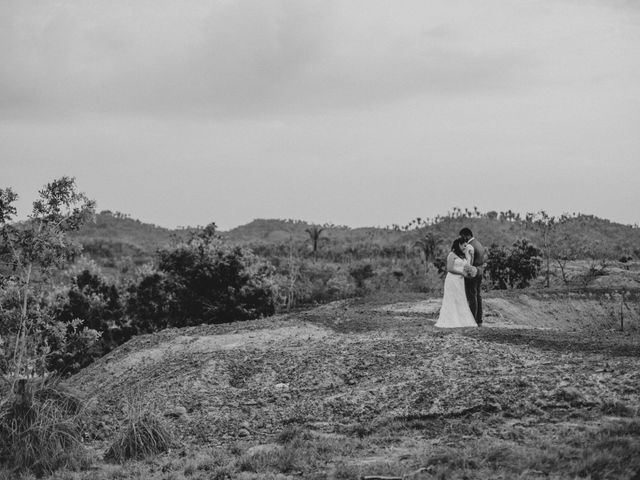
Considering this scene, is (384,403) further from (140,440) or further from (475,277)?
(475,277)

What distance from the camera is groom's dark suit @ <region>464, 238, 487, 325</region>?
1430 cm

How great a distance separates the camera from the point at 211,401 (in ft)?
35.9

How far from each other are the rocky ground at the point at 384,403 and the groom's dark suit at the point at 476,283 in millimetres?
1020

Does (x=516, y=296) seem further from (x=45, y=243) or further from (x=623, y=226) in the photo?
(x=623, y=226)

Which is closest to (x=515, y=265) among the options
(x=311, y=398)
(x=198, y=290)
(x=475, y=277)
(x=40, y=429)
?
(x=198, y=290)

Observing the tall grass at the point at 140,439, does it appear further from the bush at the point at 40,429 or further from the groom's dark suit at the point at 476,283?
the groom's dark suit at the point at 476,283

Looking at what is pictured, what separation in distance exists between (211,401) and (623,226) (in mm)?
64568

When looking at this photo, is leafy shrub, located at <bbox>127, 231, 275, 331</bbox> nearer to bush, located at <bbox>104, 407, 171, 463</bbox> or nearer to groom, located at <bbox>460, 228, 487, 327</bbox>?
groom, located at <bbox>460, 228, 487, 327</bbox>

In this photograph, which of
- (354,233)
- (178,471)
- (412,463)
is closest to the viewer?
(412,463)

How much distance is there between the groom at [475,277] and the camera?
14172mm

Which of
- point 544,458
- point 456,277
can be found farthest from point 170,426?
point 456,277

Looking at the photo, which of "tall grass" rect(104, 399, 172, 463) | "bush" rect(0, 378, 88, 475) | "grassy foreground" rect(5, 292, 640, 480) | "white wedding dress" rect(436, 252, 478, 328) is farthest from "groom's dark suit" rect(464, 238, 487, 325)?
"bush" rect(0, 378, 88, 475)

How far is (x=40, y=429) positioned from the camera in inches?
365

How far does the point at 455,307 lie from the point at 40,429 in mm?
8489
